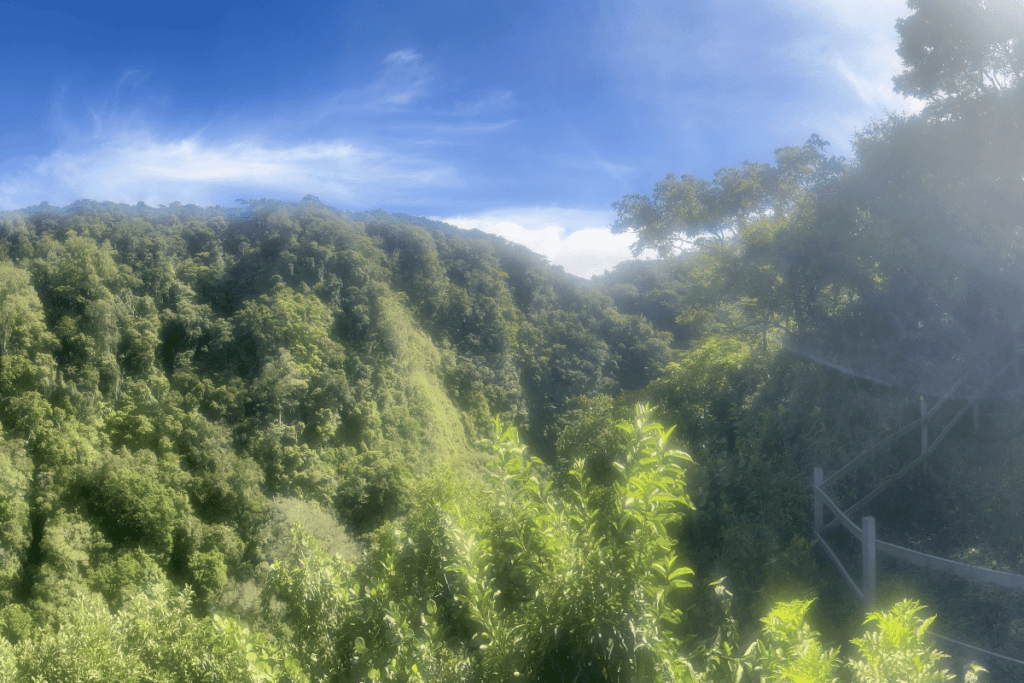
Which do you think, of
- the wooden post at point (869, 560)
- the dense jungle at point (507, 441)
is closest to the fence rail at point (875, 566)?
the wooden post at point (869, 560)

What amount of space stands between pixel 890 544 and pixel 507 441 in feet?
16.6

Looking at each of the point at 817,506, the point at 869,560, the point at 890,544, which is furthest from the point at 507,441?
the point at 817,506

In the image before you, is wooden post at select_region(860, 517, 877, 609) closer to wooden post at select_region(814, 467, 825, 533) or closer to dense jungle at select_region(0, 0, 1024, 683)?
dense jungle at select_region(0, 0, 1024, 683)

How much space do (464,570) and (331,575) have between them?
4.44ft

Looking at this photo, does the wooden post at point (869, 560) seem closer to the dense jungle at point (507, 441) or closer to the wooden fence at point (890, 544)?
the wooden fence at point (890, 544)

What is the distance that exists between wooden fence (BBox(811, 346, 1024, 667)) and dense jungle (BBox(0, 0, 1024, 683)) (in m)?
0.18

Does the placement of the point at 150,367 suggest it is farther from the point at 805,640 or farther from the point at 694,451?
the point at 805,640

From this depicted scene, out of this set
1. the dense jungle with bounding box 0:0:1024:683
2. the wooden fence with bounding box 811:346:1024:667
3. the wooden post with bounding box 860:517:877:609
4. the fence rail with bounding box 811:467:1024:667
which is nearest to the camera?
the dense jungle with bounding box 0:0:1024:683

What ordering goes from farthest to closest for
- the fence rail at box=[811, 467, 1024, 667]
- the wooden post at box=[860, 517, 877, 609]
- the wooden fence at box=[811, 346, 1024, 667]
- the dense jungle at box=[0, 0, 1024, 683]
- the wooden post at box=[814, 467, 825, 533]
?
the wooden post at box=[814, 467, 825, 533] → the wooden post at box=[860, 517, 877, 609] → the wooden fence at box=[811, 346, 1024, 667] → the fence rail at box=[811, 467, 1024, 667] → the dense jungle at box=[0, 0, 1024, 683]

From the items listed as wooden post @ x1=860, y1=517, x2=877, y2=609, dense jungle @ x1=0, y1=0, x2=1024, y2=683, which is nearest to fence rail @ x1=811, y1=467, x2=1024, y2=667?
wooden post @ x1=860, y1=517, x2=877, y2=609

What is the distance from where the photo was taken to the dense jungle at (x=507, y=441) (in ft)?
6.82

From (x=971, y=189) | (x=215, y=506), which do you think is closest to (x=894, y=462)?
(x=971, y=189)

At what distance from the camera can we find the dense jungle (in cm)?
208

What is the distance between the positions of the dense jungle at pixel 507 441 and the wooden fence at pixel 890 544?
18 centimetres
